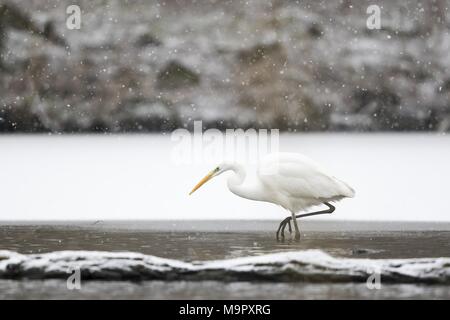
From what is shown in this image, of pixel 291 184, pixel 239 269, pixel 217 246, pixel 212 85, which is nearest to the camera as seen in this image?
pixel 239 269

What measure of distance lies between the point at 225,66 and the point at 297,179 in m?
1.45

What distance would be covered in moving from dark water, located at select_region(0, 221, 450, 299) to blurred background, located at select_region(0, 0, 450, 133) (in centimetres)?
99

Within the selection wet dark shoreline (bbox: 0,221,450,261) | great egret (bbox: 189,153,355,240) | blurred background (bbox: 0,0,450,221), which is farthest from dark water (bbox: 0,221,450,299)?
blurred background (bbox: 0,0,450,221)

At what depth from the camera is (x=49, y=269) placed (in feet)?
7.42

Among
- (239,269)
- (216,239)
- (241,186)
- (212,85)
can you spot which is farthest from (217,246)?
(212,85)

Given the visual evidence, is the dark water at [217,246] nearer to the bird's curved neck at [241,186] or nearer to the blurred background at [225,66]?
the bird's curved neck at [241,186]

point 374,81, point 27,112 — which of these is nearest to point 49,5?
point 27,112

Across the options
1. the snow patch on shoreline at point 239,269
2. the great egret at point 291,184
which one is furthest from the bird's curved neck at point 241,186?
the snow patch on shoreline at point 239,269

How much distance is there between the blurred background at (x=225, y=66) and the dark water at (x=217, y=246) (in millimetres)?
990

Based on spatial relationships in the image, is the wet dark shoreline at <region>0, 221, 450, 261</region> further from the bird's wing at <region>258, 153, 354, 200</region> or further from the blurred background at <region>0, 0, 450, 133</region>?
the blurred background at <region>0, 0, 450, 133</region>

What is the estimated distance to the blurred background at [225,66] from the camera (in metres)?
4.10

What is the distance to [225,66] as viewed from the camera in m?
4.10

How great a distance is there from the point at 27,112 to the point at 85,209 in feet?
2.20

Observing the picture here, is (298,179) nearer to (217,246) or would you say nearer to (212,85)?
(217,246)
